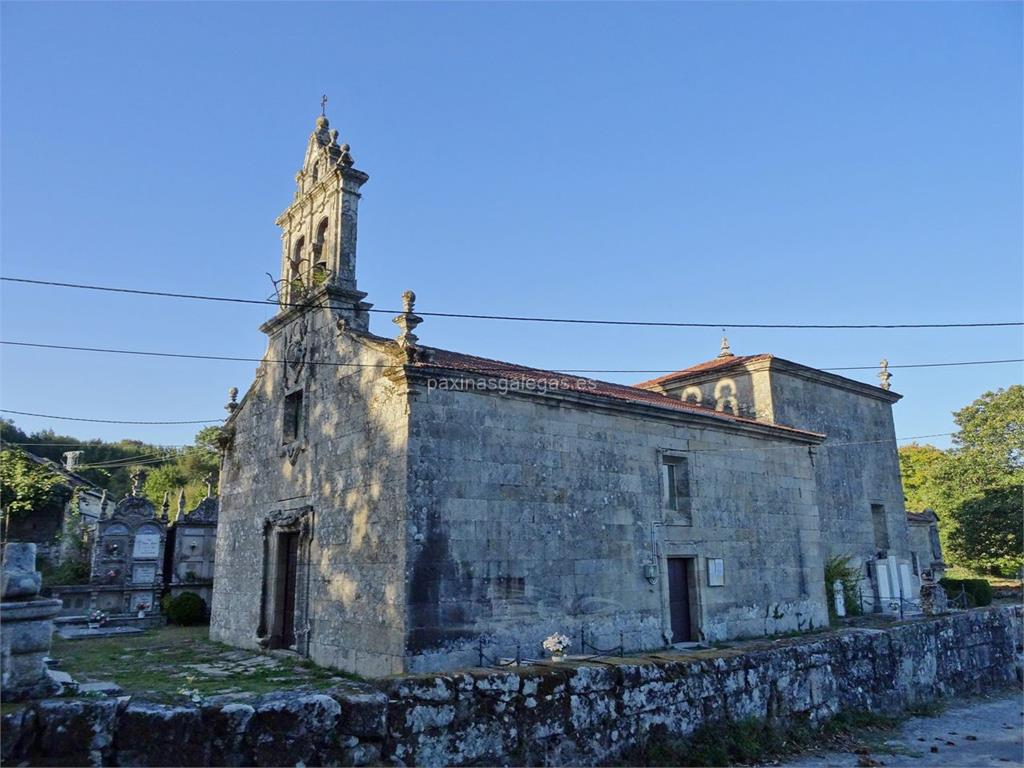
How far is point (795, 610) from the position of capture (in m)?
16.5

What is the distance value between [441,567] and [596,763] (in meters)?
5.07

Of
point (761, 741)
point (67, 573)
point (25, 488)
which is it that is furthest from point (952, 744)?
point (25, 488)

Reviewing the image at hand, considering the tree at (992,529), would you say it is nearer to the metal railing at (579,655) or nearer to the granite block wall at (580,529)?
the granite block wall at (580,529)

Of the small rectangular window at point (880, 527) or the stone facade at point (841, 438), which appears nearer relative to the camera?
the stone facade at point (841, 438)

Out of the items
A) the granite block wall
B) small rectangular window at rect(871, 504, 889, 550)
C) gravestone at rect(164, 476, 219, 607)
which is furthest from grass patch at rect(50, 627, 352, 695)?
small rectangular window at rect(871, 504, 889, 550)

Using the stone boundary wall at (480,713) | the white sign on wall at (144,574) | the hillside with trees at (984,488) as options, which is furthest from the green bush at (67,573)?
the hillside with trees at (984,488)

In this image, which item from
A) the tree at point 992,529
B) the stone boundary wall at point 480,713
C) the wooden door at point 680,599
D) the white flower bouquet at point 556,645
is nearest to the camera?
the stone boundary wall at point 480,713

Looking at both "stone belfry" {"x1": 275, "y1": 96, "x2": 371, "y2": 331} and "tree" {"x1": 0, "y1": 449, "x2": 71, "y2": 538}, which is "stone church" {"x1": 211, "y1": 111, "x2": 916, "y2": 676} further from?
"tree" {"x1": 0, "y1": 449, "x2": 71, "y2": 538}

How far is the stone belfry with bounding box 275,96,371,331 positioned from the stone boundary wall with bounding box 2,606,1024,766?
9583 millimetres

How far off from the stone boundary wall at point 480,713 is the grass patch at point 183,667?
14.9 feet

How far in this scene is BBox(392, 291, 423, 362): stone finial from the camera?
37.9 feet

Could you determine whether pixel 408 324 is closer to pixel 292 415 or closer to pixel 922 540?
pixel 292 415

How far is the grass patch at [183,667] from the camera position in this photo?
10.8 metres

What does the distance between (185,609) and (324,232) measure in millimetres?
12241
